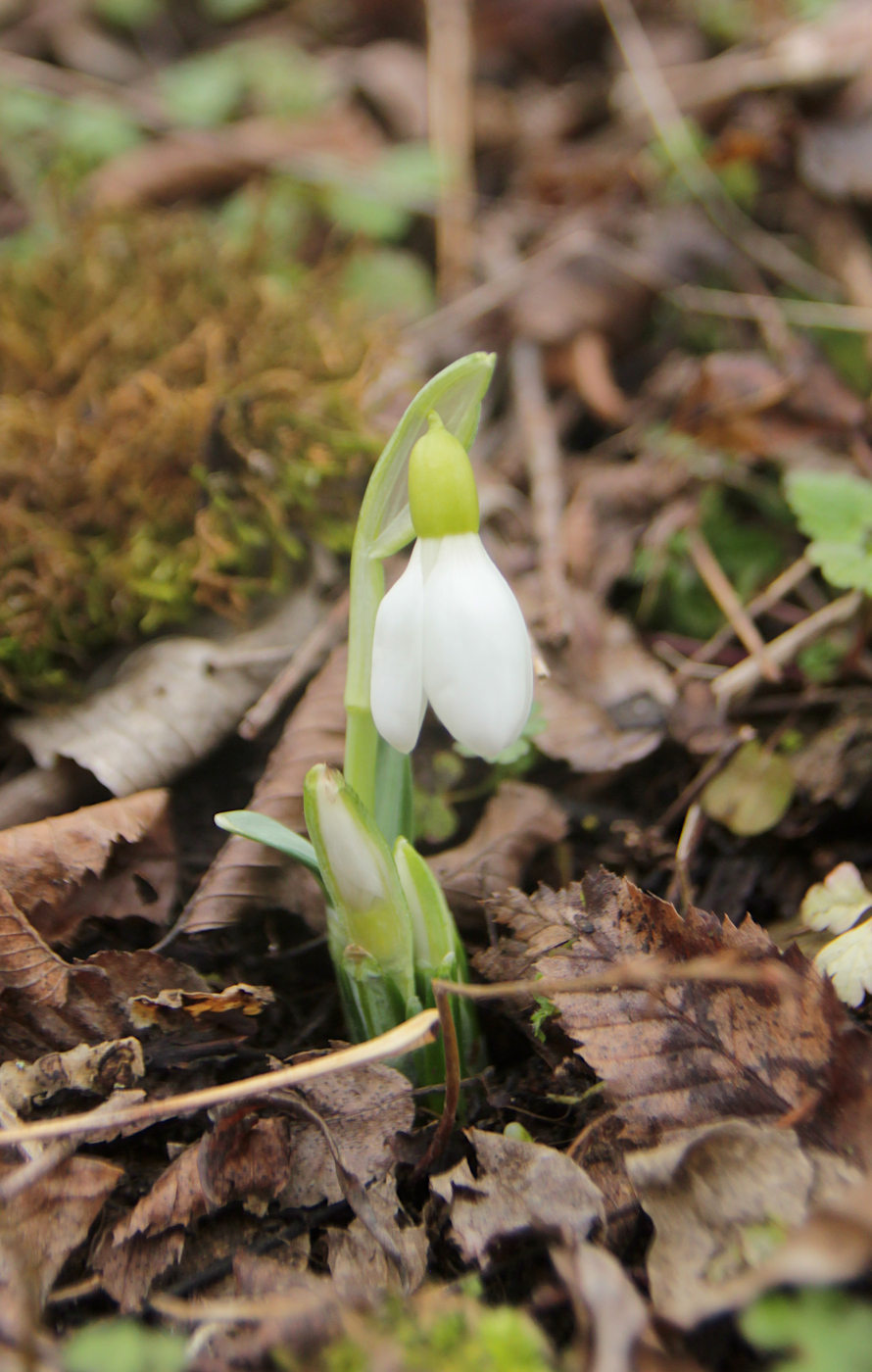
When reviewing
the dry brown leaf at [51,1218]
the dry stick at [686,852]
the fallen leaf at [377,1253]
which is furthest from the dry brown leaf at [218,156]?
the fallen leaf at [377,1253]

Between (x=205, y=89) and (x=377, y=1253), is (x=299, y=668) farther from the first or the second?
(x=205, y=89)

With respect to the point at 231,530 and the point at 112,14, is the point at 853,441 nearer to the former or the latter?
the point at 231,530

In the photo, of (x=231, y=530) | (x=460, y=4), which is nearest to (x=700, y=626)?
(x=231, y=530)

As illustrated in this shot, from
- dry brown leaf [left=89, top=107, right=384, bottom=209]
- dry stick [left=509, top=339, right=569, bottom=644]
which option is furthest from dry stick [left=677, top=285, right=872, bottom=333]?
dry brown leaf [left=89, top=107, right=384, bottom=209]

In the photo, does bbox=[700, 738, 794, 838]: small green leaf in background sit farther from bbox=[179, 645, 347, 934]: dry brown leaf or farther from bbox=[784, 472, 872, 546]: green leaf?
bbox=[179, 645, 347, 934]: dry brown leaf

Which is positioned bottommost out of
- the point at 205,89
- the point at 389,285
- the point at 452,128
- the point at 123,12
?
the point at 389,285

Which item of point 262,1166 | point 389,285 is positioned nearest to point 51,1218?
point 262,1166
